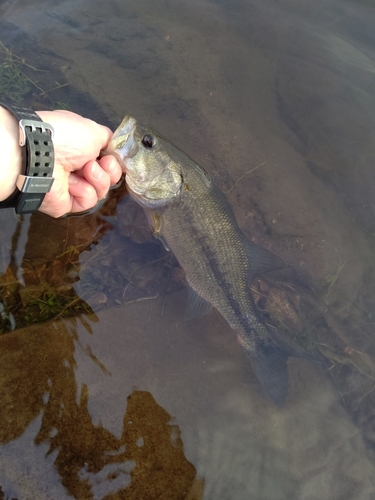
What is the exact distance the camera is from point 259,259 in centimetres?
373

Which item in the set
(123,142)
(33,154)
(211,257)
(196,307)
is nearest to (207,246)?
(211,257)

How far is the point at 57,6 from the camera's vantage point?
513 centimetres

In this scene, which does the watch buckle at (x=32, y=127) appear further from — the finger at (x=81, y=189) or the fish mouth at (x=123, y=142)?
the fish mouth at (x=123, y=142)

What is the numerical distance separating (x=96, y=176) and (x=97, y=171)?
0.04 m

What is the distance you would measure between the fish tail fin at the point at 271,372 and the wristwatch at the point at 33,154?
2471mm

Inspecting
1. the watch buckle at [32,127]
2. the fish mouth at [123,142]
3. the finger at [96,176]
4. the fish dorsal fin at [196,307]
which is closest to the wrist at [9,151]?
the watch buckle at [32,127]

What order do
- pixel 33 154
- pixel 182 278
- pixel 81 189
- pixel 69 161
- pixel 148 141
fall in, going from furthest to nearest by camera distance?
pixel 182 278
pixel 148 141
pixel 81 189
pixel 69 161
pixel 33 154

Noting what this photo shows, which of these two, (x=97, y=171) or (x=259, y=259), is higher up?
(x=97, y=171)

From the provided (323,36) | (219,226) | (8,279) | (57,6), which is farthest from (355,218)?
(57,6)

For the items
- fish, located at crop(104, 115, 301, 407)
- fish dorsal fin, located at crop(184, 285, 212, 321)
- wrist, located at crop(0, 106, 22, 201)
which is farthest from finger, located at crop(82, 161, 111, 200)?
fish dorsal fin, located at crop(184, 285, 212, 321)

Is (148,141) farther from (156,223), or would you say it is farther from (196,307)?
(196,307)

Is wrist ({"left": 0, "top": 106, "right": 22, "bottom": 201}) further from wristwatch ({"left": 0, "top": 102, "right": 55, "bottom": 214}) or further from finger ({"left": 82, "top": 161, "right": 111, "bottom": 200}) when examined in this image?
finger ({"left": 82, "top": 161, "right": 111, "bottom": 200})

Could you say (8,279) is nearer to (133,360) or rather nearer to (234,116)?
(133,360)

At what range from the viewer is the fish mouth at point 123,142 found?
332 centimetres
